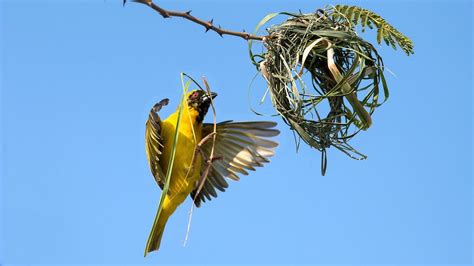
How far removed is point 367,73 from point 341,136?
23 centimetres

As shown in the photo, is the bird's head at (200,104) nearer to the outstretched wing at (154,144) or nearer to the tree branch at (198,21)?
the outstretched wing at (154,144)

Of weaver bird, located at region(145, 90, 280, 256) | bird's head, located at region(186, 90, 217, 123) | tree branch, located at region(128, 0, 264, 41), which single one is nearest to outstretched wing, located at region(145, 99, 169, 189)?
weaver bird, located at region(145, 90, 280, 256)

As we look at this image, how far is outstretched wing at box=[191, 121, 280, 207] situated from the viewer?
8.24 ft

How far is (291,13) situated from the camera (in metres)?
2.15

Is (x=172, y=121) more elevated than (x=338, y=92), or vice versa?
(x=172, y=121)

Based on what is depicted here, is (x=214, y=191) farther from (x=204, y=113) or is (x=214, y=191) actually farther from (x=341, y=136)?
(x=341, y=136)

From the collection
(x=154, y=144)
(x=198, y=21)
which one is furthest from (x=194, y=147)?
(x=198, y=21)

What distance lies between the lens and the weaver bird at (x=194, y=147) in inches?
95.6

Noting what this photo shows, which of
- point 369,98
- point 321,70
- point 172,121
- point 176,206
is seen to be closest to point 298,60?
point 321,70

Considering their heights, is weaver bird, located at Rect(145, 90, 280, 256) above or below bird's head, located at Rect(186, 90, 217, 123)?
below

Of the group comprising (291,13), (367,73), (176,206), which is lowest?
(176,206)

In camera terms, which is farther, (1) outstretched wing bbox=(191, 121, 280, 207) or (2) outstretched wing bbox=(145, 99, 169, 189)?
(1) outstretched wing bbox=(191, 121, 280, 207)

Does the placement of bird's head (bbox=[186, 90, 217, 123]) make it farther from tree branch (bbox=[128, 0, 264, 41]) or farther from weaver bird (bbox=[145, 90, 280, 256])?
tree branch (bbox=[128, 0, 264, 41])

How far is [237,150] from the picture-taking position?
258 centimetres
